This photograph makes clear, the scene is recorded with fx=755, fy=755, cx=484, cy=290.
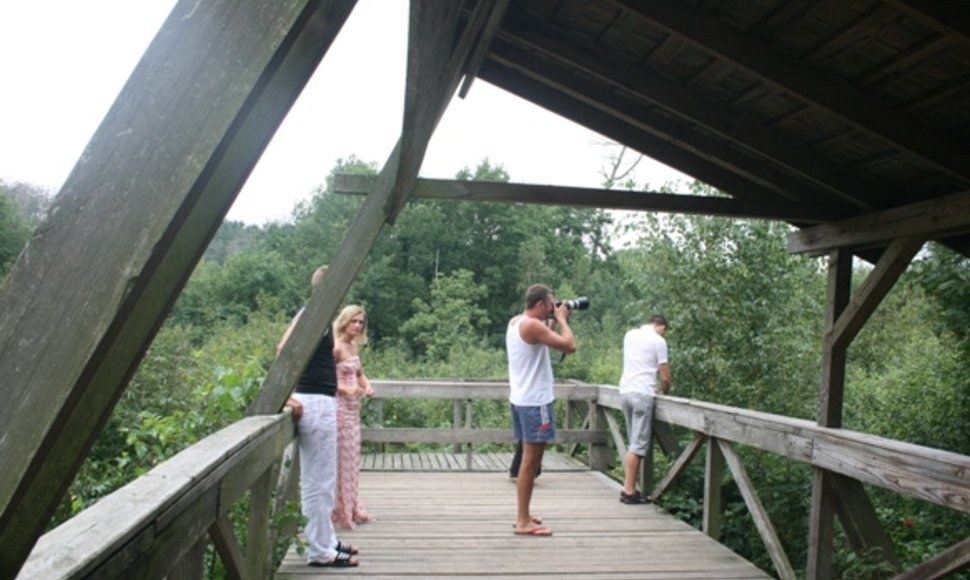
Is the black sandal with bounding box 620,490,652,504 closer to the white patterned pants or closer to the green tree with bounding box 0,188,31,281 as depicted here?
the white patterned pants

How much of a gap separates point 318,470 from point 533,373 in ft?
4.81

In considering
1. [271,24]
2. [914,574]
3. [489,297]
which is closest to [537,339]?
[914,574]

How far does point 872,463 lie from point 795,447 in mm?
627

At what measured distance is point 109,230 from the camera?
0.91 m

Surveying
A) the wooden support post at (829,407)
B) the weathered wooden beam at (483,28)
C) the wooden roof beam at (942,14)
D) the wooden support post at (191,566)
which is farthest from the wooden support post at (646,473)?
the wooden support post at (191,566)

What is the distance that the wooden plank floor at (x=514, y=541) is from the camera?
4.18 metres

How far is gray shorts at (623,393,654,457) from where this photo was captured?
5.99 m

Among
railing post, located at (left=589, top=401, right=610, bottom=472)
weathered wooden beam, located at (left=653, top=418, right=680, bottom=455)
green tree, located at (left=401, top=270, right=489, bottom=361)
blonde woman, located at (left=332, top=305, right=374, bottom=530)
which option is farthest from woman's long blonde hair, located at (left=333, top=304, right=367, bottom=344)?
green tree, located at (left=401, top=270, right=489, bottom=361)

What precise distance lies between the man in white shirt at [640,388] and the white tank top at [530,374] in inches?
55.6

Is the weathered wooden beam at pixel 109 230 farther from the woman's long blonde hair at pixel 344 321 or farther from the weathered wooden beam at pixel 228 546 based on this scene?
the woman's long blonde hair at pixel 344 321

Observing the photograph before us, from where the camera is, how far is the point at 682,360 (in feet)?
31.4

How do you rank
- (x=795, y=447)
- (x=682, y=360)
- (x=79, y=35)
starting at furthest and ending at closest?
(x=682, y=360) < (x=79, y=35) < (x=795, y=447)

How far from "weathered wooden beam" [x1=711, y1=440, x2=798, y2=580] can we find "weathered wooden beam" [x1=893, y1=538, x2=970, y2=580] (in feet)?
3.11

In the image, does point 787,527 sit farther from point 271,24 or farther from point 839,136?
point 271,24
